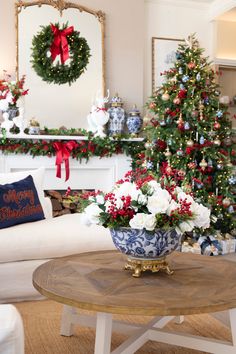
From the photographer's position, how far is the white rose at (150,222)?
193 centimetres

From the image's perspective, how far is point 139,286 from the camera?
6.28ft

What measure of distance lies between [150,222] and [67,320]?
90 cm

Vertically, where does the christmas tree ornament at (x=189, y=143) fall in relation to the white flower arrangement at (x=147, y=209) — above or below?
above

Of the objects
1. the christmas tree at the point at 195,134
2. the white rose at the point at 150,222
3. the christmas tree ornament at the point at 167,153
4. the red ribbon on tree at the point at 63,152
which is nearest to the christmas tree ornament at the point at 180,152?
the christmas tree at the point at 195,134

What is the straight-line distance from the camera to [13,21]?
496 cm

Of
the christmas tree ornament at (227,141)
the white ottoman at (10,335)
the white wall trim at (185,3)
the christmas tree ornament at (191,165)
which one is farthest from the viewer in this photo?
the white wall trim at (185,3)

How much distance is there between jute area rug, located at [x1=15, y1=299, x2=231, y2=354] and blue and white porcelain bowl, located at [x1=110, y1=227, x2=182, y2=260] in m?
0.62

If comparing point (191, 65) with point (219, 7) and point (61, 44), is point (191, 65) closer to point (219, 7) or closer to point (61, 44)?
point (219, 7)

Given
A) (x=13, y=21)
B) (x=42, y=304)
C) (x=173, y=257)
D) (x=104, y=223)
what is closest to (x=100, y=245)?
(x=42, y=304)

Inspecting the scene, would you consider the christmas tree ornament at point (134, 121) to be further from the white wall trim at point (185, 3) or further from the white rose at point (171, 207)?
the white rose at point (171, 207)

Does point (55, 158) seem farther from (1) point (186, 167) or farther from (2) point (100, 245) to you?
(2) point (100, 245)

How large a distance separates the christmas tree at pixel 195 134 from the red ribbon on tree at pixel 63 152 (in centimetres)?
88

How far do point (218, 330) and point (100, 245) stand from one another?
→ 1004mm

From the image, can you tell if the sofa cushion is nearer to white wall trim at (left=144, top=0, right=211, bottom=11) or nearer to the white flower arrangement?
the white flower arrangement
